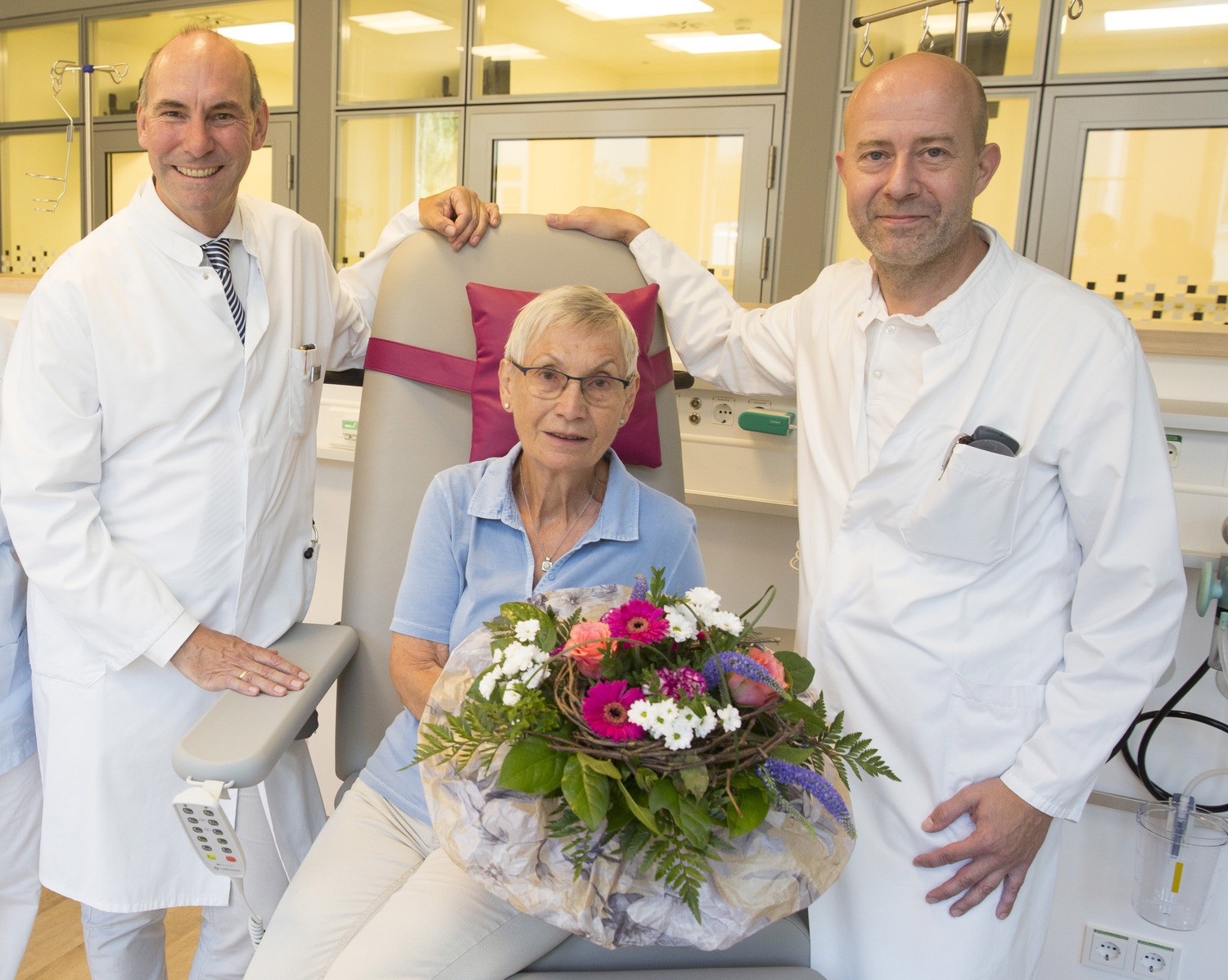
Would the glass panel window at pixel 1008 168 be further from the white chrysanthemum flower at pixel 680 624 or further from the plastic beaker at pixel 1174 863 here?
the white chrysanthemum flower at pixel 680 624

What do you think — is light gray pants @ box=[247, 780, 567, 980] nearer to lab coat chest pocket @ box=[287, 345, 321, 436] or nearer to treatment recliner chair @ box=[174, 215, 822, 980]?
treatment recliner chair @ box=[174, 215, 822, 980]

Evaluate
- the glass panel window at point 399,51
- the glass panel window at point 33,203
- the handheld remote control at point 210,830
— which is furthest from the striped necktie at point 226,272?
the glass panel window at point 33,203

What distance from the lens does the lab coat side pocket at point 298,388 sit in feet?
4.91

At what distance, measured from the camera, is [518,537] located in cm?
138

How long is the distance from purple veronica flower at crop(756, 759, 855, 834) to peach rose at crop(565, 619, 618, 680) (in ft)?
0.56

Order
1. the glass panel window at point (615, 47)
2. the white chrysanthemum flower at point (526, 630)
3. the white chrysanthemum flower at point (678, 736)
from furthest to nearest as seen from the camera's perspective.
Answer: the glass panel window at point (615, 47), the white chrysanthemum flower at point (526, 630), the white chrysanthemum flower at point (678, 736)

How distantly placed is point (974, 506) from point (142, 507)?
109 cm

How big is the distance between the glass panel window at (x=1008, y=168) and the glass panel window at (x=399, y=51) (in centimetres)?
278

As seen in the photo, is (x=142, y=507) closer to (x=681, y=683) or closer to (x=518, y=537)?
(x=518, y=537)

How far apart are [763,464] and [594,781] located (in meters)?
1.21

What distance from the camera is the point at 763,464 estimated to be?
6.48ft

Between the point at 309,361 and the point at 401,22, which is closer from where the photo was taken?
the point at 309,361

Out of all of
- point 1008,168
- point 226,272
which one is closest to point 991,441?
point 226,272

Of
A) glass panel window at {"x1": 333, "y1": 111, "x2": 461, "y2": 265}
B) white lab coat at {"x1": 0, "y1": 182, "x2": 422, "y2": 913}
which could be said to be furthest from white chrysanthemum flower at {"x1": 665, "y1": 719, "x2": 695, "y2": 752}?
glass panel window at {"x1": 333, "y1": 111, "x2": 461, "y2": 265}
